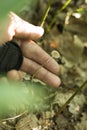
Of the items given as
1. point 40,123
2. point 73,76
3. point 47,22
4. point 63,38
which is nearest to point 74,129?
point 40,123

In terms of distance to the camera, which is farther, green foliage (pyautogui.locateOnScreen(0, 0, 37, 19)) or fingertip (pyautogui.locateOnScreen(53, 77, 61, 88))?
fingertip (pyautogui.locateOnScreen(53, 77, 61, 88))

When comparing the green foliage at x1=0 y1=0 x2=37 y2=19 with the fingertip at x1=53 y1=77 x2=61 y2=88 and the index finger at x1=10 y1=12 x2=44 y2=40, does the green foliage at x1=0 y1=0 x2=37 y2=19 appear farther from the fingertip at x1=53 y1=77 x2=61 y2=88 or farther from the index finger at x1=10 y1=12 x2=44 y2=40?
the fingertip at x1=53 y1=77 x2=61 y2=88

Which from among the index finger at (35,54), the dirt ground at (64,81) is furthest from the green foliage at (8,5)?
the index finger at (35,54)

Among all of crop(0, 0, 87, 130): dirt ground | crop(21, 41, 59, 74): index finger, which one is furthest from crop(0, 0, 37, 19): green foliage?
crop(21, 41, 59, 74): index finger

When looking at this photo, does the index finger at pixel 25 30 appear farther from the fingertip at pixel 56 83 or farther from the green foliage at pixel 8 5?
the green foliage at pixel 8 5

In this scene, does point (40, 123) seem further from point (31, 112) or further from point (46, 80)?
point (46, 80)

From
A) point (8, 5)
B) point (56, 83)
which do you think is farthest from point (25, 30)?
point (8, 5)

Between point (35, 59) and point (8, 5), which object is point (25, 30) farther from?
point (8, 5)

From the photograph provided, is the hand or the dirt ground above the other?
the hand
